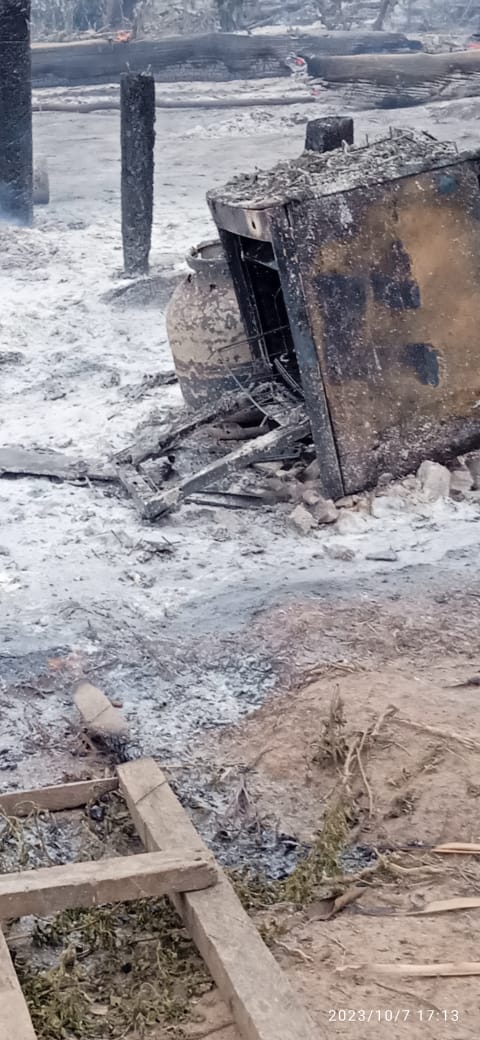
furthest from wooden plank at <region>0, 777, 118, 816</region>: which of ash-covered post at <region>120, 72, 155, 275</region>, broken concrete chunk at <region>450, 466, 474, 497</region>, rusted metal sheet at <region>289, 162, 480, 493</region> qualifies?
ash-covered post at <region>120, 72, 155, 275</region>

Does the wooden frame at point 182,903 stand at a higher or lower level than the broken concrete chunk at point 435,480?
higher

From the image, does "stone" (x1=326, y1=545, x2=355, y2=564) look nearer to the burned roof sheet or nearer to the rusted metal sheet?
the rusted metal sheet

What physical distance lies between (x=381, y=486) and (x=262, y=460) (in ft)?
2.17

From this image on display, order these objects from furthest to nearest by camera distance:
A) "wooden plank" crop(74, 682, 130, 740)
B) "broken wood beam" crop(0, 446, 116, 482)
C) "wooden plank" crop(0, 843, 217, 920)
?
"broken wood beam" crop(0, 446, 116, 482) < "wooden plank" crop(74, 682, 130, 740) < "wooden plank" crop(0, 843, 217, 920)

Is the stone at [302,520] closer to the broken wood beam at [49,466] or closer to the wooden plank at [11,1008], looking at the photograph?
the broken wood beam at [49,466]

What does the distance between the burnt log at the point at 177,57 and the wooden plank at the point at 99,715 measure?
2067cm

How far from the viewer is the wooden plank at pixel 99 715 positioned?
3.82 metres

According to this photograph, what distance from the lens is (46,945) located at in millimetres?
2818

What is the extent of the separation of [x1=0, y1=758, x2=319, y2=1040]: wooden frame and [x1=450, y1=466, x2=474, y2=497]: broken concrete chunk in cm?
292

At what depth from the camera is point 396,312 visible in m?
5.49

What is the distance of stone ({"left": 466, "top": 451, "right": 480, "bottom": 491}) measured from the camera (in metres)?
5.70

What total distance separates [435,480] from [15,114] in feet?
27.7

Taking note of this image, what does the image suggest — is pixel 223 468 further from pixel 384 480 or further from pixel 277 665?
pixel 277 665

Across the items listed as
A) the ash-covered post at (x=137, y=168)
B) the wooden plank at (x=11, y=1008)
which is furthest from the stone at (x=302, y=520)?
the ash-covered post at (x=137, y=168)
